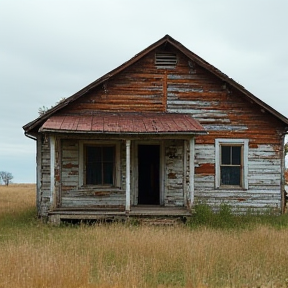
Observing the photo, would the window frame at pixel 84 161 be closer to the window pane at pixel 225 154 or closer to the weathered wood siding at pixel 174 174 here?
the weathered wood siding at pixel 174 174

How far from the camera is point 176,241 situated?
993 cm

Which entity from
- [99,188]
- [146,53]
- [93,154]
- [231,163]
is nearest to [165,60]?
[146,53]

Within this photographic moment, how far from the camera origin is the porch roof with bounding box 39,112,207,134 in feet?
42.2

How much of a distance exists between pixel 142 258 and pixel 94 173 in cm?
693

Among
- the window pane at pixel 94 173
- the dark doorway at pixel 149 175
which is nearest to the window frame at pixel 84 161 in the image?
the window pane at pixel 94 173

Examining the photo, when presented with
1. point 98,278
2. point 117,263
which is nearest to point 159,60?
point 117,263

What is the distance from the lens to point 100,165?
15016 millimetres

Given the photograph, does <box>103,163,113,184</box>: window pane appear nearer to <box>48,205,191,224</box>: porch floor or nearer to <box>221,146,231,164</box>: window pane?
<box>48,205,191,224</box>: porch floor

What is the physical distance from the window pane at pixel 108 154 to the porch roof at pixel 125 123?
1.19 metres

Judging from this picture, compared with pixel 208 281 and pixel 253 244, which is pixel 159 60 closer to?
pixel 253 244

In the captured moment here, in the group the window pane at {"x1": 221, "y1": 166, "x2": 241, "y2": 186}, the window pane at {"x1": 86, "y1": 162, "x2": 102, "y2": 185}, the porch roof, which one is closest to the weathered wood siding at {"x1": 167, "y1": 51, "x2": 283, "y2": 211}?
the window pane at {"x1": 221, "y1": 166, "x2": 241, "y2": 186}

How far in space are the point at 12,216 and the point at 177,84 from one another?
737 centimetres

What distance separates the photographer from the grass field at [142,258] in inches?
272

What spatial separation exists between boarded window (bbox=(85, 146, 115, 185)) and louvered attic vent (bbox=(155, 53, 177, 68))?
128 inches
